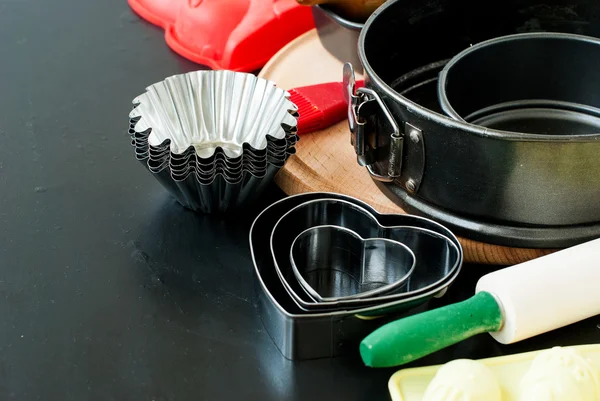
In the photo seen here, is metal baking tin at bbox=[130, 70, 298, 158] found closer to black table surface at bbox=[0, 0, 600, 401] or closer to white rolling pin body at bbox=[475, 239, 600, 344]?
black table surface at bbox=[0, 0, 600, 401]

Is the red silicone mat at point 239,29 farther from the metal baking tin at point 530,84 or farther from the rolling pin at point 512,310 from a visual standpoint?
the rolling pin at point 512,310

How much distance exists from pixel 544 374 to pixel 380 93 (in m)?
0.33

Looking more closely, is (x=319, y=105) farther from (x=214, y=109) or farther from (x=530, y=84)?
(x=530, y=84)

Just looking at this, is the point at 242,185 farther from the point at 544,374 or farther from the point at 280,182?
the point at 544,374

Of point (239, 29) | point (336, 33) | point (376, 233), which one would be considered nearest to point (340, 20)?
point (336, 33)

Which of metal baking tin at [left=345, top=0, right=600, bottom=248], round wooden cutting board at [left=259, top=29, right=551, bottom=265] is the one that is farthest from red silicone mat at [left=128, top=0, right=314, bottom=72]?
metal baking tin at [left=345, top=0, right=600, bottom=248]

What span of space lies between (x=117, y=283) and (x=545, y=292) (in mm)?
462

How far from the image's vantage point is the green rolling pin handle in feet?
2.21

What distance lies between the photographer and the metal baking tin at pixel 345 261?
0.83 metres

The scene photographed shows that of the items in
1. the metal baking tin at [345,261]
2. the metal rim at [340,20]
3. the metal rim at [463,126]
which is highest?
the metal rim at [463,126]

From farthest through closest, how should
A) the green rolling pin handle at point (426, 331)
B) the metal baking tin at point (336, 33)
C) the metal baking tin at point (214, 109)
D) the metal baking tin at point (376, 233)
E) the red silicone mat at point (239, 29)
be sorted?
the red silicone mat at point (239, 29) → the metal baking tin at point (336, 33) → the metal baking tin at point (214, 109) → the metal baking tin at point (376, 233) → the green rolling pin handle at point (426, 331)

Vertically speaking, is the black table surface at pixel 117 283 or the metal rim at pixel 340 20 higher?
the metal rim at pixel 340 20

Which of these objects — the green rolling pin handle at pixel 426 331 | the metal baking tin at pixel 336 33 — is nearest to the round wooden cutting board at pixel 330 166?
the metal baking tin at pixel 336 33

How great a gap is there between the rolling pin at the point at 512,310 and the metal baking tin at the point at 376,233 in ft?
0.18
